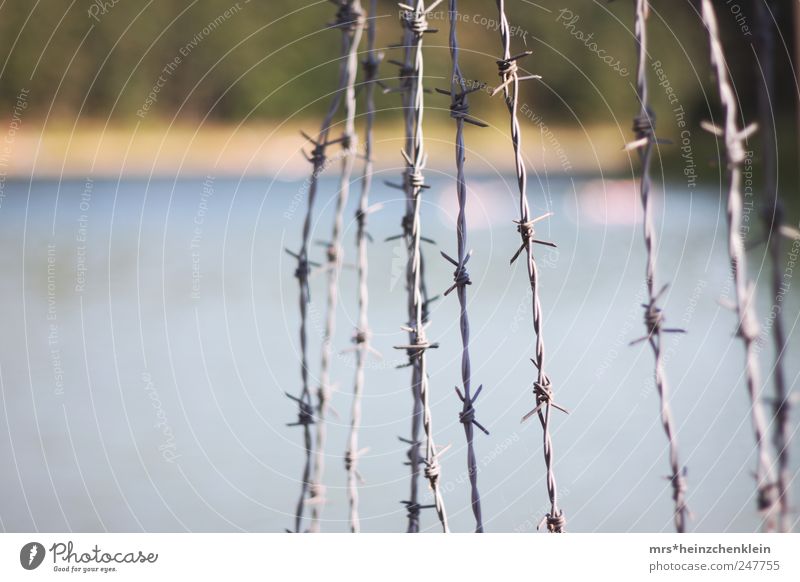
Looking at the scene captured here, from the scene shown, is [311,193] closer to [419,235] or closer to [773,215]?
[419,235]

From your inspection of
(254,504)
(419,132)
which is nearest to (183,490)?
(254,504)

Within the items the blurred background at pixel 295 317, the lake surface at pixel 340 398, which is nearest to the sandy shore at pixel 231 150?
the blurred background at pixel 295 317

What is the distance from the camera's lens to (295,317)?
392 centimetres

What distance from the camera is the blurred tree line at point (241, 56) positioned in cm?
393

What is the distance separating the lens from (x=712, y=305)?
12.6 feet

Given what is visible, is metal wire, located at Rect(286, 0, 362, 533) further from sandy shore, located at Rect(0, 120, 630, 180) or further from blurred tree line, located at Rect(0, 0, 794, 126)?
sandy shore, located at Rect(0, 120, 630, 180)

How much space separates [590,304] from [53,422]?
251 cm

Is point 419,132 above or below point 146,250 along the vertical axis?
below

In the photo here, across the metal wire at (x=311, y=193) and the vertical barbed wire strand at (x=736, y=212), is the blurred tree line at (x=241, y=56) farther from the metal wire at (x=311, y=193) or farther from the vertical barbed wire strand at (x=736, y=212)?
the vertical barbed wire strand at (x=736, y=212)

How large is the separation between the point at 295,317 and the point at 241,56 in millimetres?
2424

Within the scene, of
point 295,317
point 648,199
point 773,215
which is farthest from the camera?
point 295,317

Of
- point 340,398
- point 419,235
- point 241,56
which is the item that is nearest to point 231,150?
point 241,56
